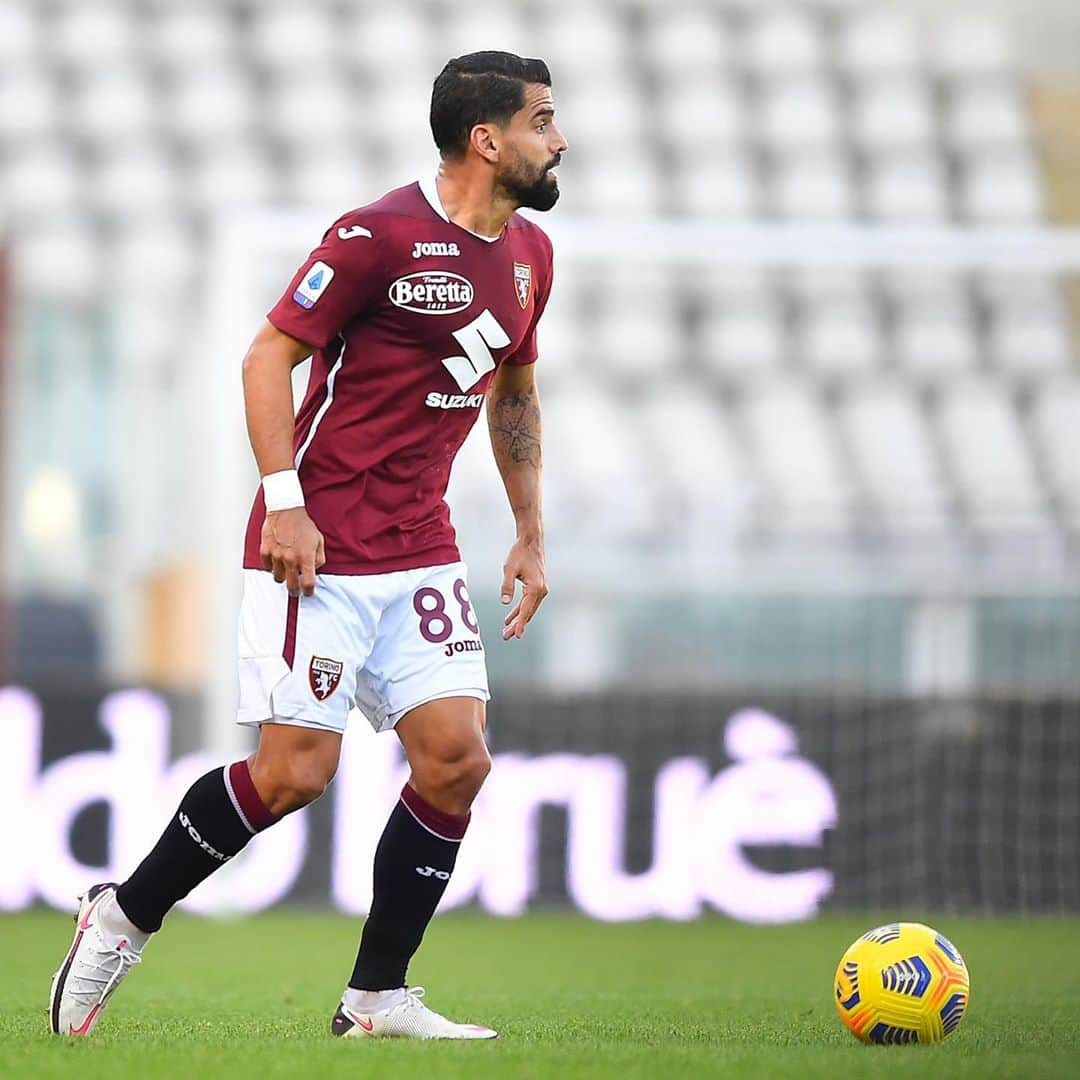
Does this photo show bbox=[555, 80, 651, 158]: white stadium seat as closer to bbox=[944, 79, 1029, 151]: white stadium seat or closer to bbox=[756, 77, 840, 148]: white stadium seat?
bbox=[756, 77, 840, 148]: white stadium seat

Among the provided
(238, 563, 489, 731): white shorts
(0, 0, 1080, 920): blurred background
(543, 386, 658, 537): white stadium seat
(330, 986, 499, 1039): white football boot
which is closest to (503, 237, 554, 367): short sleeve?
(238, 563, 489, 731): white shorts

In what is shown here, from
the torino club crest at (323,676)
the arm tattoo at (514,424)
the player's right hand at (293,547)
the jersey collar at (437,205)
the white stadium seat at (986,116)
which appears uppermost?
the white stadium seat at (986,116)

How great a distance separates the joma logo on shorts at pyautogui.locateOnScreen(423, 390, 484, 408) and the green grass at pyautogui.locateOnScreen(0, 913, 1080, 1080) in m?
1.22

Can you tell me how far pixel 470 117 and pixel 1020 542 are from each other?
6758mm

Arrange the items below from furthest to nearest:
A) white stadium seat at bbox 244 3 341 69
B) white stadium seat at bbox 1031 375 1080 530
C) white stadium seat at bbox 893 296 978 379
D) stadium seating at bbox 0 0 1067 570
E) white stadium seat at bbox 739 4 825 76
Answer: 1. white stadium seat at bbox 739 4 825 76
2. white stadium seat at bbox 244 3 341 69
3. white stadium seat at bbox 893 296 978 379
4. stadium seating at bbox 0 0 1067 570
5. white stadium seat at bbox 1031 375 1080 530

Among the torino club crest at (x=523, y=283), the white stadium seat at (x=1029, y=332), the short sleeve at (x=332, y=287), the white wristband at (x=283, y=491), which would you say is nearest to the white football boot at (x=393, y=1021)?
the white wristband at (x=283, y=491)

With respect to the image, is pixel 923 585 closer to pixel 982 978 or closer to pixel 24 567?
pixel 982 978

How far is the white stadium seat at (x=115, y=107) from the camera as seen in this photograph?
1652cm

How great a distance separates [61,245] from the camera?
1528cm

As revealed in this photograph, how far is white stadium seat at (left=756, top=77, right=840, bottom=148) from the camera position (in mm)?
17297

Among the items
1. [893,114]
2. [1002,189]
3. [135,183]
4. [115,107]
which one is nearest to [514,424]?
[135,183]

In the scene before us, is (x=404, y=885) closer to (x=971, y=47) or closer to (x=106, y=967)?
(x=106, y=967)

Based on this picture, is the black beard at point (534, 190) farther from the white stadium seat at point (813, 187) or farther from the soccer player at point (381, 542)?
the white stadium seat at point (813, 187)

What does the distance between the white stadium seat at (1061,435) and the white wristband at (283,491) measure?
6829mm
